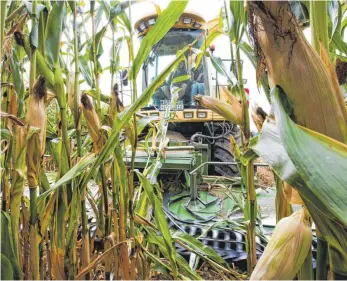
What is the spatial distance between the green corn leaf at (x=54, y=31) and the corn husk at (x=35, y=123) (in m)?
0.05

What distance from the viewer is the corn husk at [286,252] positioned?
8.0 inches

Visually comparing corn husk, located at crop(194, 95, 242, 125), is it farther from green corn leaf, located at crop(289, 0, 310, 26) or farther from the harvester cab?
the harvester cab

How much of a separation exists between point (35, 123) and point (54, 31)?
0.13 meters

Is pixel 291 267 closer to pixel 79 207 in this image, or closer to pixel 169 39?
pixel 79 207

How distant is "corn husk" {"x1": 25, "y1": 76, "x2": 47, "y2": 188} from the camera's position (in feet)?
1.17

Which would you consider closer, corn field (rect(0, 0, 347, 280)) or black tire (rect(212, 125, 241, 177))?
corn field (rect(0, 0, 347, 280))

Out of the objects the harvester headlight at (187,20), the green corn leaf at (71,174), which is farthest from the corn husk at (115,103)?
the harvester headlight at (187,20)

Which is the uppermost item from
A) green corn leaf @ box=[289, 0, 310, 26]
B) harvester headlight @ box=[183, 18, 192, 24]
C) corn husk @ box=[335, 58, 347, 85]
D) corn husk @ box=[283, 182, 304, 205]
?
harvester headlight @ box=[183, 18, 192, 24]

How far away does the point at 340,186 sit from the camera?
151 millimetres

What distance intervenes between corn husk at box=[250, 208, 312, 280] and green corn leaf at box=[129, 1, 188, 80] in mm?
278

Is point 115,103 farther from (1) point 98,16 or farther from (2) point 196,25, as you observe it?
(2) point 196,25

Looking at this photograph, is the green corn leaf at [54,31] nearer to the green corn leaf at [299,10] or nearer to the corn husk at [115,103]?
the corn husk at [115,103]

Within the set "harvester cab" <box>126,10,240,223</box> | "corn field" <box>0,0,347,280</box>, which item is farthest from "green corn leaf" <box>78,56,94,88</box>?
"harvester cab" <box>126,10,240,223</box>

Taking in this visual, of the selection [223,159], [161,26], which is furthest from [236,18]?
[223,159]
